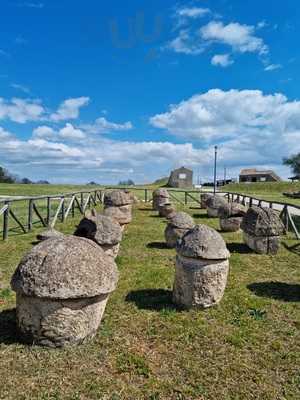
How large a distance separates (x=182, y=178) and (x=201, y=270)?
202 ft

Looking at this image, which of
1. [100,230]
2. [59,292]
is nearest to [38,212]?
[100,230]

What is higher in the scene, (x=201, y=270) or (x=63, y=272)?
(x=63, y=272)

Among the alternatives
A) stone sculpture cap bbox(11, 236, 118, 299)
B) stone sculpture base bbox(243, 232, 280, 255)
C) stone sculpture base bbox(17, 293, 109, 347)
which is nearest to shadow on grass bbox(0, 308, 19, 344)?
stone sculpture base bbox(17, 293, 109, 347)

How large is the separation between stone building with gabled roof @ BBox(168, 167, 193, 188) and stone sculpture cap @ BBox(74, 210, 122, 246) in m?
58.5

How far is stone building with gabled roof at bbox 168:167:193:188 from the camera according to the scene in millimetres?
67062

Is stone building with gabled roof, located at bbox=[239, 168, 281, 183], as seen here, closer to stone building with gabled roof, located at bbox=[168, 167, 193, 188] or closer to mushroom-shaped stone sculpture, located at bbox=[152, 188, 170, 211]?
stone building with gabled roof, located at bbox=[168, 167, 193, 188]

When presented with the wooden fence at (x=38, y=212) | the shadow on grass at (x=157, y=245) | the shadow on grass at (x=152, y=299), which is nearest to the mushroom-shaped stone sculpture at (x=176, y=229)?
the shadow on grass at (x=157, y=245)

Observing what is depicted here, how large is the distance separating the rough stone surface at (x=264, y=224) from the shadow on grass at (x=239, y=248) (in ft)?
1.87

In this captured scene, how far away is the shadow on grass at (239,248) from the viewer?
11.4m

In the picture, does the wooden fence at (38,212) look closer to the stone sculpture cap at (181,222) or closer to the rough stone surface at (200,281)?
the stone sculpture cap at (181,222)

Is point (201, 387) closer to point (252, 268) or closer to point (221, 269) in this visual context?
point (221, 269)

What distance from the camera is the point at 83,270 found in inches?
186

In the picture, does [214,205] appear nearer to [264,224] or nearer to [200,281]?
[264,224]

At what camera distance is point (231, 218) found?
50.2 feet
